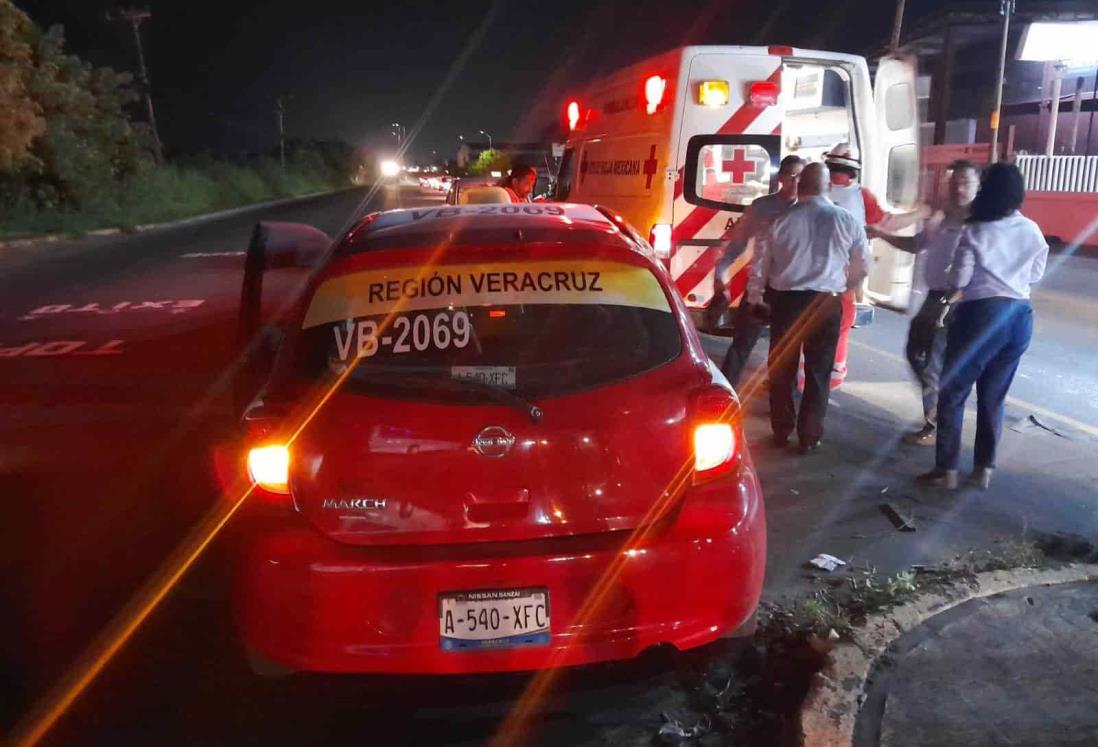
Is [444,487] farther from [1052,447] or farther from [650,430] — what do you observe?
[1052,447]

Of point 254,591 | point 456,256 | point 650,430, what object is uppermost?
point 456,256

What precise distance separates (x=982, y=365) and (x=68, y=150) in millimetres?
32811

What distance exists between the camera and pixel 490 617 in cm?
304

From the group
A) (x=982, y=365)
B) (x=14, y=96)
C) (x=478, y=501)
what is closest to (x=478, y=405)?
(x=478, y=501)

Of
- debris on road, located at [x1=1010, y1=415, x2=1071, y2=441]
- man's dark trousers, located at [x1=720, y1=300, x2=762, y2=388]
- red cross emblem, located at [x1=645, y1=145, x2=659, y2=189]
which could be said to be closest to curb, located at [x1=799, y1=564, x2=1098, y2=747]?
debris on road, located at [x1=1010, y1=415, x2=1071, y2=441]

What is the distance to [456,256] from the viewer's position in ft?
11.2

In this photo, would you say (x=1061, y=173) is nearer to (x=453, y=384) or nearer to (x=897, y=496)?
(x=897, y=496)

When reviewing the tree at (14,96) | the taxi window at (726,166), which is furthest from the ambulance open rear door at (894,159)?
the tree at (14,96)

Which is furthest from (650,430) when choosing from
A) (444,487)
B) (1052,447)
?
(1052,447)

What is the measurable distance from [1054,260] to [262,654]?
1848 centimetres

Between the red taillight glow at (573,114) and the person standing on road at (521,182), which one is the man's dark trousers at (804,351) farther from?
the red taillight glow at (573,114)

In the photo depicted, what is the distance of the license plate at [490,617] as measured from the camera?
9.95ft

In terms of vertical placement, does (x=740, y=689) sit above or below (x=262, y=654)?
below

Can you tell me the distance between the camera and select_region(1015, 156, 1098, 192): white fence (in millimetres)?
21484
